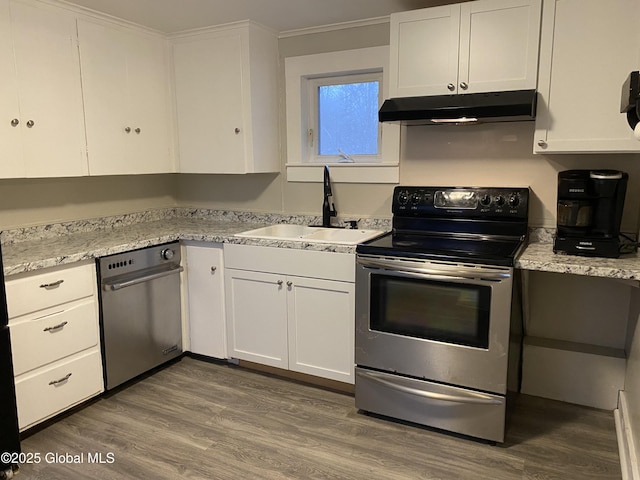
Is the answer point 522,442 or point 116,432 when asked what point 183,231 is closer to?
point 116,432

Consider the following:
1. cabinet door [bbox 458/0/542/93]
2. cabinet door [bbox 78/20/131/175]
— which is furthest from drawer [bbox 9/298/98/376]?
cabinet door [bbox 458/0/542/93]

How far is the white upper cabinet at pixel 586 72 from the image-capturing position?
6.95 ft

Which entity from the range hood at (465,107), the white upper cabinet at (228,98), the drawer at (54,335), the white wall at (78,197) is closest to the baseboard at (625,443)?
the range hood at (465,107)

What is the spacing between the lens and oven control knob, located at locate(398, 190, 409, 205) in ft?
9.25

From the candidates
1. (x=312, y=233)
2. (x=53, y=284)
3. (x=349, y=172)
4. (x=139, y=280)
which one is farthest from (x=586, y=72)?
(x=53, y=284)

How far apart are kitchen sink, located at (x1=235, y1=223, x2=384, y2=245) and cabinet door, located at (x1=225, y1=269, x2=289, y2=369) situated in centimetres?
26

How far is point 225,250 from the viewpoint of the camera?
9.62 feet

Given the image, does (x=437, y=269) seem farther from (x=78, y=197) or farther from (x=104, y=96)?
(x=78, y=197)

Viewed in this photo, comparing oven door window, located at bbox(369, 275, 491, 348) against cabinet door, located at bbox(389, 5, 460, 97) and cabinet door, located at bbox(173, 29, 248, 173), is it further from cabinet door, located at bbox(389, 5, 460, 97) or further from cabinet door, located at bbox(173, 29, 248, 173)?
cabinet door, located at bbox(173, 29, 248, 173)

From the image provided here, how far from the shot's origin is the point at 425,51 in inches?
98.7

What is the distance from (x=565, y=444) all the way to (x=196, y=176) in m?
2.91

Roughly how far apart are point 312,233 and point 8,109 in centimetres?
175

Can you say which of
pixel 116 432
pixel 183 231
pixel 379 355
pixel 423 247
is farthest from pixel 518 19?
pixel 116 432

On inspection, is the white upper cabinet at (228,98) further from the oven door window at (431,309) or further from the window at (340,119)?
the oven door window at (431,309)
